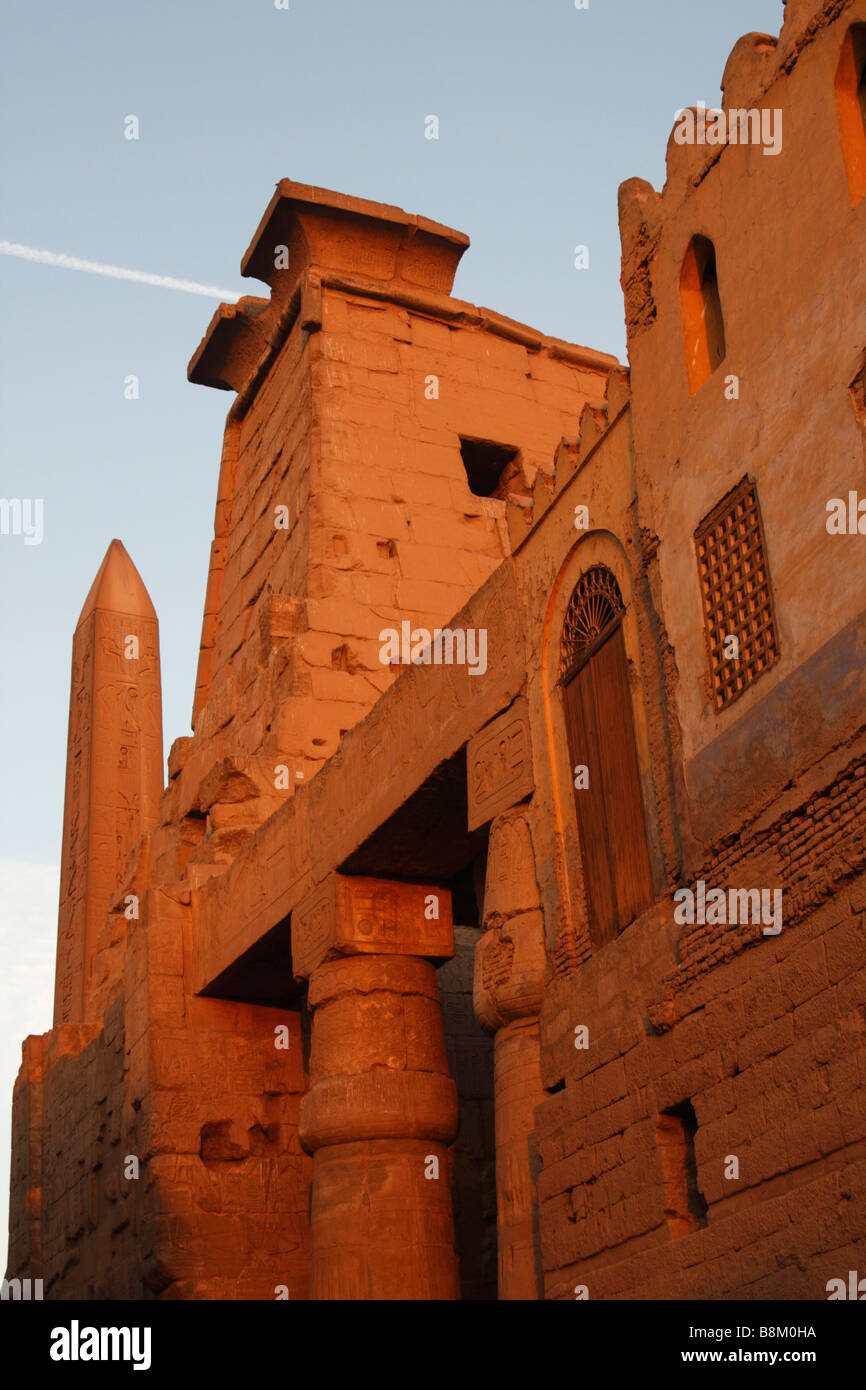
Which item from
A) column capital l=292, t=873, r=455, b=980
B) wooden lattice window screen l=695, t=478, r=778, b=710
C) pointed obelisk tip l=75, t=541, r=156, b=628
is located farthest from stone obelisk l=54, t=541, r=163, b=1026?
wooden lattice window screen l=695, t=478, r=778, b=710

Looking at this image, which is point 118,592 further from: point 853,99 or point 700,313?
point 853,99

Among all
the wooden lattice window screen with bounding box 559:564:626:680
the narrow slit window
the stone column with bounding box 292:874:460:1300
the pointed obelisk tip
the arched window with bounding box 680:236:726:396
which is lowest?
the narrow slit window

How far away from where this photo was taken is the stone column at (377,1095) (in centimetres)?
816

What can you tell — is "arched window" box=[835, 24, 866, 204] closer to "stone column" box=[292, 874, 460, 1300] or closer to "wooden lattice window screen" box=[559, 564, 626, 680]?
"wooden lattice window screen" box=[559, 564, 626, 680]

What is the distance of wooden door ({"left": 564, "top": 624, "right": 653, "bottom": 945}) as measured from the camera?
6719 millimetres

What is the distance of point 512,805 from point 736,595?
6.22 feet

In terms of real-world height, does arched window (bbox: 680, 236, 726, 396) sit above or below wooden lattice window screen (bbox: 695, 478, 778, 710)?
above

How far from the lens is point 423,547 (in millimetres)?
11906

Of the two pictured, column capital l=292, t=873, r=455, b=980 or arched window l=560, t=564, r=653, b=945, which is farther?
column capital l=292, t=873, r=455, b=980

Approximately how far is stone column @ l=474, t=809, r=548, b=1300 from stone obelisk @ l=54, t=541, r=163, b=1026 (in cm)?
788

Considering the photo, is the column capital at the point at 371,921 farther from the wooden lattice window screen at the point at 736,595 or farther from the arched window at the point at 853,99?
the arched window at the point at 853,99
